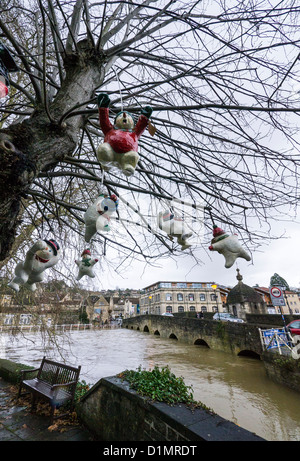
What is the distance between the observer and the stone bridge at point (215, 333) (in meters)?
13.3

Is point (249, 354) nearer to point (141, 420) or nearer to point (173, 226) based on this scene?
point (141, 420)

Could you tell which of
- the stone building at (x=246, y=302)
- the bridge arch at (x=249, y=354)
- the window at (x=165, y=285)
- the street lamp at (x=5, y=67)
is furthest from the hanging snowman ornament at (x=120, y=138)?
the window at (x=165, y=285)

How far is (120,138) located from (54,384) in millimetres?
5430

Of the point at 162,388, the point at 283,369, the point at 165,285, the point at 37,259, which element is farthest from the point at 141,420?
the point at 165,285

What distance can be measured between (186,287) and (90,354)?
29.6 metres

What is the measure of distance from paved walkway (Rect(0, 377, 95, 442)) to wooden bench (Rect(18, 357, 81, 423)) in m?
0.21

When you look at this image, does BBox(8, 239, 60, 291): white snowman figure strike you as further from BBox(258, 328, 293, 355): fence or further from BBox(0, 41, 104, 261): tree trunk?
BBox(258, 328, 293, 355): fence

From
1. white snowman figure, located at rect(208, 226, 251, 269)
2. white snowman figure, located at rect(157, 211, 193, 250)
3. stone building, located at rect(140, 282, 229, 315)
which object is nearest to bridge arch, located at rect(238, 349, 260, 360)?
white snowman figure, located at rect(208, 226, 251, 269)

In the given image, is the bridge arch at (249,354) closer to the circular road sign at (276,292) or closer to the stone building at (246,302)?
the stone building at (246,302)

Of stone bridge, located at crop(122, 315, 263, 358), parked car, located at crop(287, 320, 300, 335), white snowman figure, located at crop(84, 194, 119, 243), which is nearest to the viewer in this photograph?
white snowman figure, located at crop(84, 194, 119, 243)

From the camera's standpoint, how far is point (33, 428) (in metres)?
3.74

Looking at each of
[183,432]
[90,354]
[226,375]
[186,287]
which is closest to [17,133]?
[183,432]

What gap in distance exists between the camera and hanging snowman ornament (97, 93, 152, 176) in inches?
56.4

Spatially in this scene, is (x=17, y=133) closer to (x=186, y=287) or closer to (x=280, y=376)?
(x=280, y=376)
